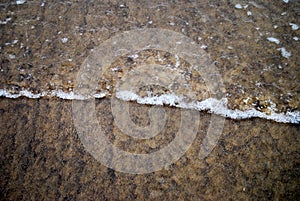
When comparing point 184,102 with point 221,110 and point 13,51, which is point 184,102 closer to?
point 221,110

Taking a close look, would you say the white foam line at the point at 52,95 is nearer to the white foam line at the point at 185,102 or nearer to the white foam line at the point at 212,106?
the white foam line at the point at 185,102

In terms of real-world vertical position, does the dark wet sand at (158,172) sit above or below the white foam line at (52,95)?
below

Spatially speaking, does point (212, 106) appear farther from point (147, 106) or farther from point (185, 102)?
point (147, 106)

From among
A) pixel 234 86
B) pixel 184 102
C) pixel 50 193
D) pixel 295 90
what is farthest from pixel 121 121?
pixel 295 90

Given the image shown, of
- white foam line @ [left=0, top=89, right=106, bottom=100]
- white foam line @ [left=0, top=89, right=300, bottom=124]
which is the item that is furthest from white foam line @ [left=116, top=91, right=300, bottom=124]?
white foam line @ [left=0, top=89, right=106, bottom=100]

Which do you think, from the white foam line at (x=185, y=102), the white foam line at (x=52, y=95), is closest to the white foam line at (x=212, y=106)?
the white foam line at (x=185, y=102)

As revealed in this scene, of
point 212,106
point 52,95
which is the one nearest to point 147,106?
point 212,106

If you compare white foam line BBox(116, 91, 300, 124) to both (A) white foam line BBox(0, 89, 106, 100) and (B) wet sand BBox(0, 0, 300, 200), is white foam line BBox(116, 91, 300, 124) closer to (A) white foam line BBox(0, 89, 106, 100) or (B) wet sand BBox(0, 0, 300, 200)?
(B) wet sand BBox(0, 0, 300, 200)
